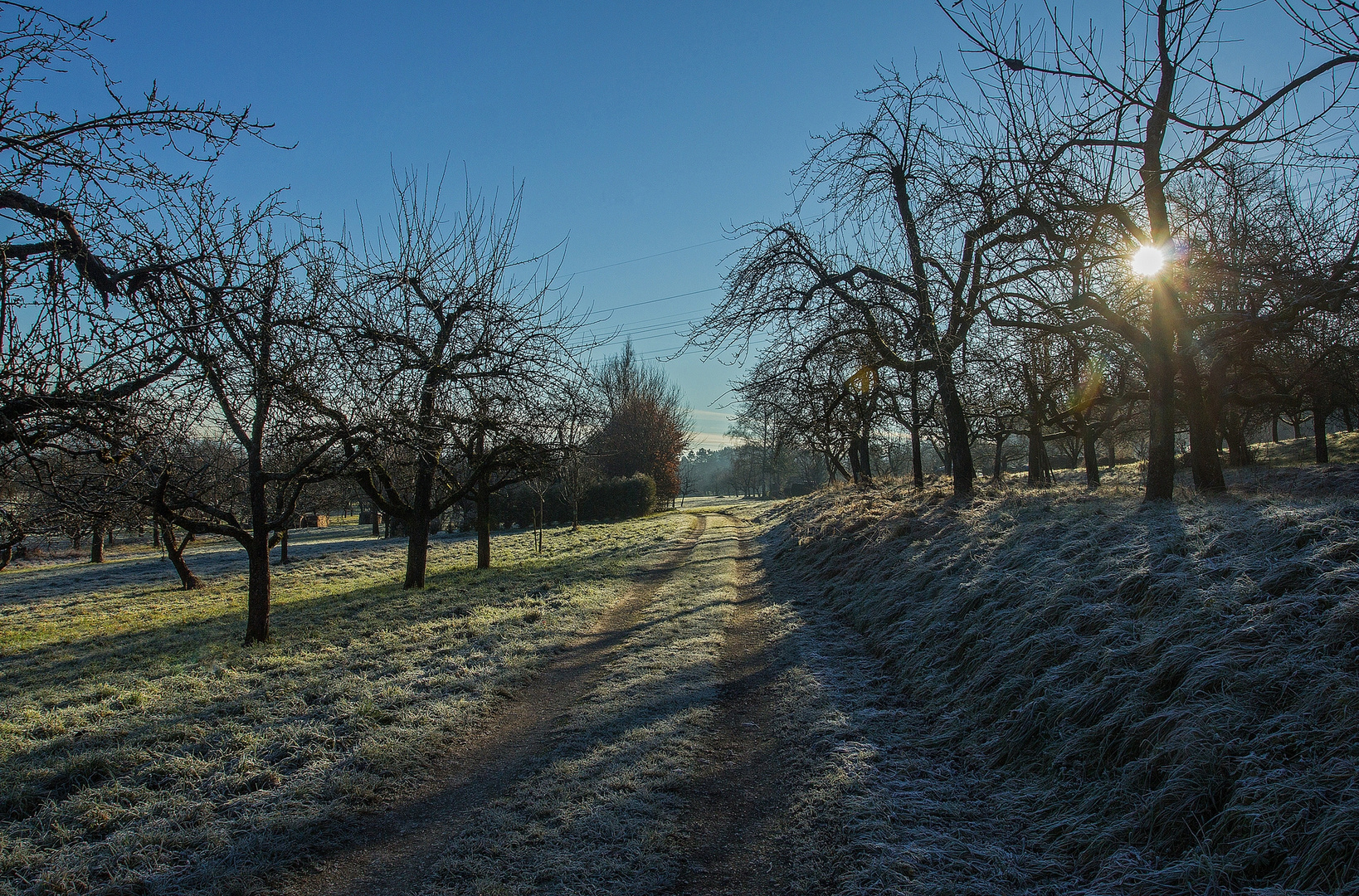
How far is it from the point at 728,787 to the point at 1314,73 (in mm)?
7510

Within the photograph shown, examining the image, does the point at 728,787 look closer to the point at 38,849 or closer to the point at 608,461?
the point at 38,849

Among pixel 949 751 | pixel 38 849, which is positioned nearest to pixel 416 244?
pixel 38 849

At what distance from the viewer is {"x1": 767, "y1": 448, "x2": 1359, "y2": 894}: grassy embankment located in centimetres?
271

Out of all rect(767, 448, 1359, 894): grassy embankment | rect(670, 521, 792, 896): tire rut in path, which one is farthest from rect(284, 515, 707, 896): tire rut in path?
rect(767, 448, 1359, 894): grassy embankment

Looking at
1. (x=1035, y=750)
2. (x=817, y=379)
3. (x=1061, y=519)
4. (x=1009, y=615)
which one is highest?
(x=817, y=379)

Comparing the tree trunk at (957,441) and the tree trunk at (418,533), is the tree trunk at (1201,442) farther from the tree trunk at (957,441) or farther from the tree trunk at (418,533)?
the tree trunk at (418,533)

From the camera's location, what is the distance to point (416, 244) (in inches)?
438

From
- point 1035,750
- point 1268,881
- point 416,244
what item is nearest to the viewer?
point 1268,881

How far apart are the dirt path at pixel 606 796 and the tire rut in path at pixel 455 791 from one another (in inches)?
0.5

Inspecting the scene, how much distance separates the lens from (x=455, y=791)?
4379mm

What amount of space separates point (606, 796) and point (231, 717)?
3952mm

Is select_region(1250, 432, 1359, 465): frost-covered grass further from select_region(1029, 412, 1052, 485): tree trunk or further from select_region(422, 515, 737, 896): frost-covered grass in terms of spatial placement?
select_region(422, 515, 737, 896): frost-covered grass

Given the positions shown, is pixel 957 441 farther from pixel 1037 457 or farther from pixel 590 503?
pixel 590 503

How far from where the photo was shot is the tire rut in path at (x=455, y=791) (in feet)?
11.3
